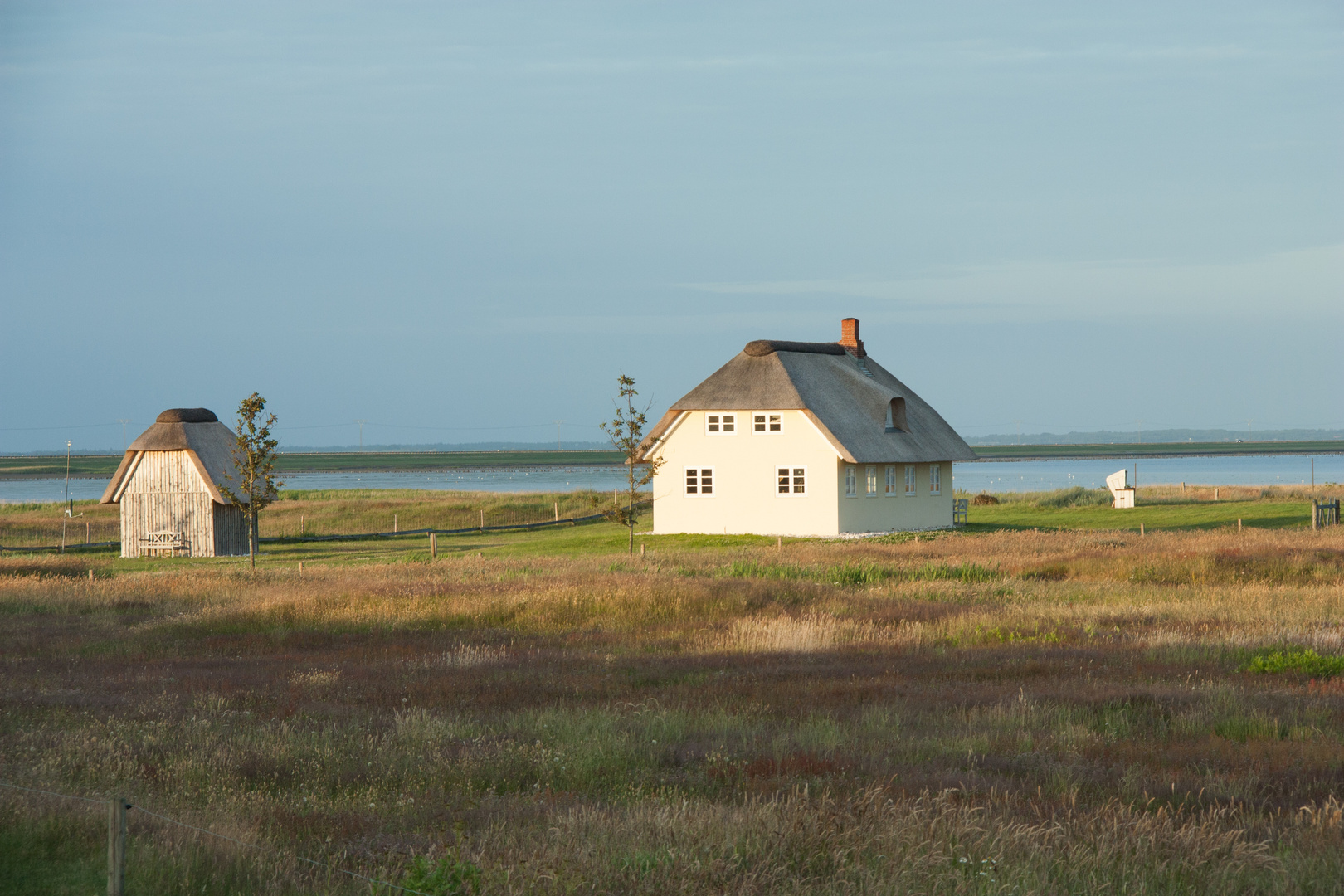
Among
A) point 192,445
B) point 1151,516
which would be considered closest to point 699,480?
point 192,445

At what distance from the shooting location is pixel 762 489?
43.2 m

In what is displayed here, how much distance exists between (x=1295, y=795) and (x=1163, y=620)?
34.7ft

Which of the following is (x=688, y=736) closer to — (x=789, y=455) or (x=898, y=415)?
(x=789, y=455)

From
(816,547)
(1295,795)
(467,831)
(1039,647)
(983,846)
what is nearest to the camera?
(983,846)

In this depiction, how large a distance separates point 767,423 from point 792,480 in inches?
92.8

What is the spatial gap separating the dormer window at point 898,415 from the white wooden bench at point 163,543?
27467mm

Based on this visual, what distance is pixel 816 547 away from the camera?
3331 cm

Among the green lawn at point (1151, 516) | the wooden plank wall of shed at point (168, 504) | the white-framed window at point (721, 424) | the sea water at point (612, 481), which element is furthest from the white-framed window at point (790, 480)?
the sea water at point (612, 481)

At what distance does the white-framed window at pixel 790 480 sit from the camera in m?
42.7

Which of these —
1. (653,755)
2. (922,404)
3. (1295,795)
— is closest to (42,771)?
(653,755)

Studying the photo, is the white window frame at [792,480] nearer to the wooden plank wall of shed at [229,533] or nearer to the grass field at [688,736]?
the grass field at [688,736]

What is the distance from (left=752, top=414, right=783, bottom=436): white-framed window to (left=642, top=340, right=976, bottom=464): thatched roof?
1.43 ft

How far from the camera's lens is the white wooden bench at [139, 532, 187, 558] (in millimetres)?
42938

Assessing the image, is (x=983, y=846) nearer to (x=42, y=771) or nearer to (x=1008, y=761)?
(x=1008, y=761)
